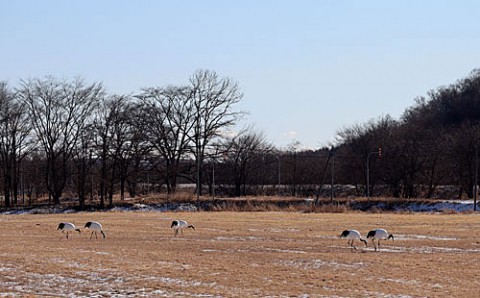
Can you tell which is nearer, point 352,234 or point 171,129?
point 352,234

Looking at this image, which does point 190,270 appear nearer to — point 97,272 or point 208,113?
point 97,272

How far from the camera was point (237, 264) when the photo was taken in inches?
940

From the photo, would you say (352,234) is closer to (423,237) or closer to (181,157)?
(423,237)

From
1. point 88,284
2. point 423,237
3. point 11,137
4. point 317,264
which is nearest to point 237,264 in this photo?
point 317,264

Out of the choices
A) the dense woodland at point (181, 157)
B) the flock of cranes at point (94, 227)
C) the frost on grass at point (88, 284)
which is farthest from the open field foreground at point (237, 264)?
the dense woodland at point (181, 157)

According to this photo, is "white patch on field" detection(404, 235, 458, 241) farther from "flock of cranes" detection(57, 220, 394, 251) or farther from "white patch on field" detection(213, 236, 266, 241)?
"white patch on field" detection(213, 236, 266, 241)

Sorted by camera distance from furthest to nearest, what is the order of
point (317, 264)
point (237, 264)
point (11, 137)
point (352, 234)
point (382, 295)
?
point (11, 137)
point (352, 234)
point (317, 264)
point (237, 264)
point (382, 295)

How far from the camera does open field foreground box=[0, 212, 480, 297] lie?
19.0 metres

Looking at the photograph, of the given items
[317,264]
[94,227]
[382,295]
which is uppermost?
[94,227]

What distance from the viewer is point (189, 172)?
86688 mm

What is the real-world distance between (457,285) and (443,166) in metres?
66.1

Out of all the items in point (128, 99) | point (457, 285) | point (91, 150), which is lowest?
point (457, 285)

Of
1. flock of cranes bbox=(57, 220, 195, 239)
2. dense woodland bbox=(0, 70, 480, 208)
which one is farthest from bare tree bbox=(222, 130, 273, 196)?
A: flock of cranes bbox=(57, 220, 195, 239)

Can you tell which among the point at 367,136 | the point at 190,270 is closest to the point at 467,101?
the point at 367,136
